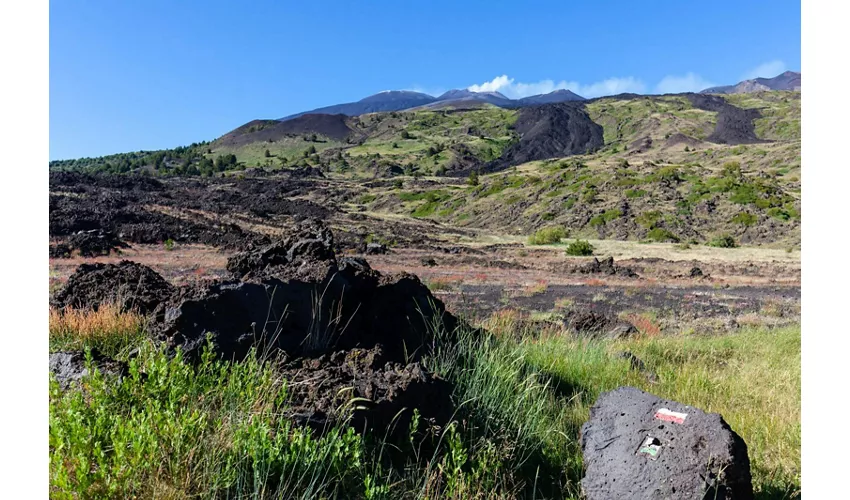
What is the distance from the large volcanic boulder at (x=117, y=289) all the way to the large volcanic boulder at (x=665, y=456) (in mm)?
4576

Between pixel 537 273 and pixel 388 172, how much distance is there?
7382 centimetres

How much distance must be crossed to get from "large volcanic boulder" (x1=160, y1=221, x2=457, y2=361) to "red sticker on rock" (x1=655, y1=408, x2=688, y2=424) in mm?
2046

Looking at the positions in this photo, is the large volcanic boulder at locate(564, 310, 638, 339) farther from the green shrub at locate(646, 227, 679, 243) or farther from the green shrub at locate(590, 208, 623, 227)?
the green shrub at locate(590, 208, 623, 227)

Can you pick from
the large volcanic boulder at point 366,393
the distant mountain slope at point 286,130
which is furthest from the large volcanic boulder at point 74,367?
the distant mountain slope at point 286,130

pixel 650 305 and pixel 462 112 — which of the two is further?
pixel 462 112

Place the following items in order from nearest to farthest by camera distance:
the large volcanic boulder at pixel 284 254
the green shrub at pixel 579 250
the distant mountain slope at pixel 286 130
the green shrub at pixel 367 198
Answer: the large volcanic boulder at pixel 284 254, the green shrub at pixel 579 250, the green shrub at pixel 367 198, the distant mountain slope at pixel 286 130

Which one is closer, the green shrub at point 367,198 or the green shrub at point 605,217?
the green shrub at point 605,217

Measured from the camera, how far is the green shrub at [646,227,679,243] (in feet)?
142

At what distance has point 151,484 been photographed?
2.23 meters

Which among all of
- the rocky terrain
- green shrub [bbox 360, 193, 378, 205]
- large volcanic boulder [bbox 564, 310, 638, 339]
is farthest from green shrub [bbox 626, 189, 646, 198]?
large volcanic boulder [bbox 564, 310, 638, 339]

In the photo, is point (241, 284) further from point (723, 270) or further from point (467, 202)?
point (467, 202)

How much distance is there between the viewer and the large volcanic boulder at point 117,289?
593 centimetres

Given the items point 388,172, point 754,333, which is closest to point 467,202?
point 388,172

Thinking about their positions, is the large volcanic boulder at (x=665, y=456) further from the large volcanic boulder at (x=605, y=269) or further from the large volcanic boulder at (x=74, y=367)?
the large volcanic boulder at (x=605, y=269)
